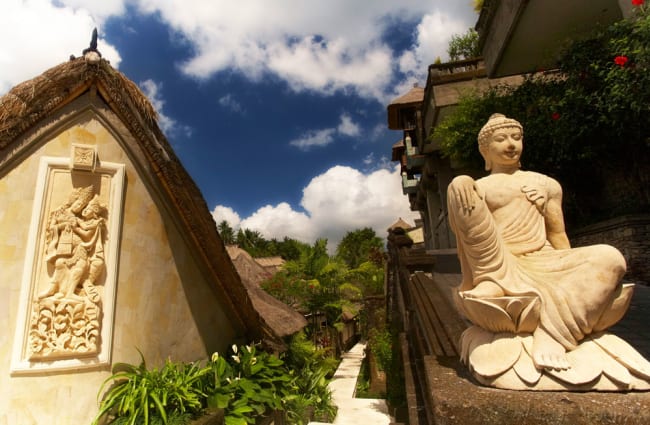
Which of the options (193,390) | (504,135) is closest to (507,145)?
(504,135)

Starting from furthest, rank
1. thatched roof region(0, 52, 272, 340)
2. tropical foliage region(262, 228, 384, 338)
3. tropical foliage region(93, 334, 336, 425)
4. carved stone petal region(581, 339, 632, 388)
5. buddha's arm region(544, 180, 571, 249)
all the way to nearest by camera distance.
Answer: tropical foliage region(262, 228, 384, 338), thatched roof region(0, 52, 272, 340), tropical foliage region(93, 334, 336, 425), buddha's arm region(544, 180, 571, 249), carved stone petal region(581, 339, 632, 388)

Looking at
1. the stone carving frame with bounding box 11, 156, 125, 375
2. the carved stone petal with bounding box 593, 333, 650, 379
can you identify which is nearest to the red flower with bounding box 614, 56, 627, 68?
the carved stone petal with bounding box 593, 333, 650, 379

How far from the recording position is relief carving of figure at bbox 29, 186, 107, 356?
3.48m

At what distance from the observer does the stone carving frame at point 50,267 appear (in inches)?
135

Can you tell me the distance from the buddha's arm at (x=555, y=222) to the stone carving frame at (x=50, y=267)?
Result: 4349mm

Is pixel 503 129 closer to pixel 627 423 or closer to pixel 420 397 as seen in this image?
pixel 627 423

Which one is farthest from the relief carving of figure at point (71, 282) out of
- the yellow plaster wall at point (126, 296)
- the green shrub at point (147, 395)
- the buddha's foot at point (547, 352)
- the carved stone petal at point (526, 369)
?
the buddha's foot at point (547, 352)

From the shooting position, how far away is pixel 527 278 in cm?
216

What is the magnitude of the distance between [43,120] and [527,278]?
5.00 meters

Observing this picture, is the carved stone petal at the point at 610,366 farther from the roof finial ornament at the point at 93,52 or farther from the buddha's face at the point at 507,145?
the roof finial ornament at the point at 93,52

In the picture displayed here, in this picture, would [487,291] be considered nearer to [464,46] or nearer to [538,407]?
[538,407]

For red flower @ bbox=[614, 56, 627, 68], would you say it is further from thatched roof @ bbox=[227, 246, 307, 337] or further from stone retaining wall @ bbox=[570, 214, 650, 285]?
thatched roof @ bbox=[227, 246, 307, 337]

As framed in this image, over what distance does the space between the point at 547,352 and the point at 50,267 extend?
14.8ft

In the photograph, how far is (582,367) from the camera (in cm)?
187
